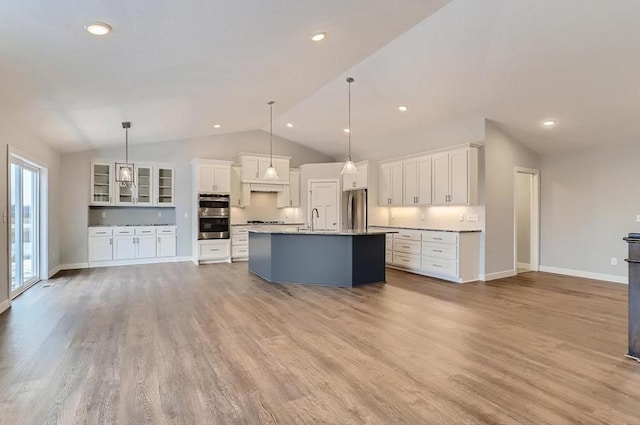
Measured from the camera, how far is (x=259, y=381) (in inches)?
95.5

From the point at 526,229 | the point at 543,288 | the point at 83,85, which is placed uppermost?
the point at 83,85

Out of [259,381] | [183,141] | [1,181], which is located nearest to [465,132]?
[259,381]

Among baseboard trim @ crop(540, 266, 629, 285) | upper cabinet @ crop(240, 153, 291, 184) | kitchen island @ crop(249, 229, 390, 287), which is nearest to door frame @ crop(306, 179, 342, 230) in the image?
upper cabinet @ crop(240, 153, 291, 184)

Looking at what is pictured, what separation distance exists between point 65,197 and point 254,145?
13.7 ft

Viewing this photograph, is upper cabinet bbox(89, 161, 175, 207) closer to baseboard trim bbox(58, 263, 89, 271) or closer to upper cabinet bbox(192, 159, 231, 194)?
upper cabinet bbox(192, 159, 231, 194)

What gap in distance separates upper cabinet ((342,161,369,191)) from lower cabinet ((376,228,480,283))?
1618 mm

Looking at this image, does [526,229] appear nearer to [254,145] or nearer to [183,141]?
[254,145]

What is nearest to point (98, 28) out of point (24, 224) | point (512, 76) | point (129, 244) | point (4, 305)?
point (4, 305)

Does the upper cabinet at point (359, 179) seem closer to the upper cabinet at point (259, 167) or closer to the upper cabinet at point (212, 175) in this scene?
the upper cabinet at point (259, 167)

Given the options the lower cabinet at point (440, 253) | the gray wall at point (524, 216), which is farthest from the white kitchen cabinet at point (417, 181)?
the gray wall at point (524, 216)

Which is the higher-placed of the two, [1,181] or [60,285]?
[1,181]

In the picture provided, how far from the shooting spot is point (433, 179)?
6.57 meters

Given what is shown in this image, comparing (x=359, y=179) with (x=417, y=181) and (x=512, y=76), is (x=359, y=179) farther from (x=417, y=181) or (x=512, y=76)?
(x=512, y=76)

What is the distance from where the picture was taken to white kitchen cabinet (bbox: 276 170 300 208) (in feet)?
29.5
